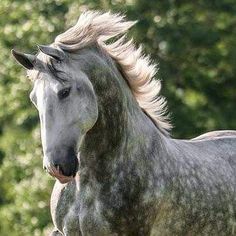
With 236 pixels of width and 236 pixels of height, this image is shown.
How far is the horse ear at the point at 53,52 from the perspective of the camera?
25.4ft

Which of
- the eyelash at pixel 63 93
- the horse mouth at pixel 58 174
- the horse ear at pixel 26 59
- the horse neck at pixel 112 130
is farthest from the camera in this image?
the horse neck at pixel 112 130

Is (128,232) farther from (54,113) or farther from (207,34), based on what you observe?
(207,34)

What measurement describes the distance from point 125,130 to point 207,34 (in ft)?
58.8

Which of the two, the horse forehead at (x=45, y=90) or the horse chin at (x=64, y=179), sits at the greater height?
the horse forehead at (x=45, y=90)

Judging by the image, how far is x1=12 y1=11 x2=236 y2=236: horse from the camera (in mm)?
7750

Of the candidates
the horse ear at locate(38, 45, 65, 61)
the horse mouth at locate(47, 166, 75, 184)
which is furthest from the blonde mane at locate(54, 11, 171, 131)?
the horse mouth at locate(47, 166, 75, 184)

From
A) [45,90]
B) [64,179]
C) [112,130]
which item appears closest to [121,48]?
[112,130]

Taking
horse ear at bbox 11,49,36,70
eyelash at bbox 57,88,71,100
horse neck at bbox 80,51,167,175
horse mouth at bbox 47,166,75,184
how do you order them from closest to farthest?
horse mouth at bbox 47,166,75,184 < eyelash at bbox 57,88,71,100 < horse ear at bbox 11,49,36,70 < horse neck at bbox 80,51,167,175

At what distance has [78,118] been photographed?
777 cm

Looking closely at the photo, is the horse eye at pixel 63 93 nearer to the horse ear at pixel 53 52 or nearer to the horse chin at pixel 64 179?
the horse ear at pixel 53 52

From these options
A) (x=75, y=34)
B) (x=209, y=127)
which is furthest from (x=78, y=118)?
(x=209, y=127)

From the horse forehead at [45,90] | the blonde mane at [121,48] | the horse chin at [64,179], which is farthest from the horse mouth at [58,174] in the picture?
the blonde mane at [121,48]

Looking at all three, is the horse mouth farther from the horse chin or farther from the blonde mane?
the blonde mane

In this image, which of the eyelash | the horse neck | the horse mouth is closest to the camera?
the horse mouth
